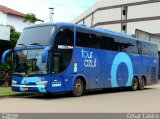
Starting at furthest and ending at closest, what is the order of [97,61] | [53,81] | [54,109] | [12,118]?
[97,61]
[53,81]
[54,109]
[12,118]

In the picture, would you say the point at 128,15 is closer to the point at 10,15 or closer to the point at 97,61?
the point at 10,15

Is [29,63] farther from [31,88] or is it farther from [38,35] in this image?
[38,35]

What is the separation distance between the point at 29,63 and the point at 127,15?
5290 cm

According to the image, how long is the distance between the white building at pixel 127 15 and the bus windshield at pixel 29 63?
47612 millimetres

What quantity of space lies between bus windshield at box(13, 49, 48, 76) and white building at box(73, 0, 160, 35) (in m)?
47.6

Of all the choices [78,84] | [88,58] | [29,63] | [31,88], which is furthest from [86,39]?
[31,88]

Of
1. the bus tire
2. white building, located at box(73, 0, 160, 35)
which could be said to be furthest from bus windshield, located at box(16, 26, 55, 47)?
white building, located at box(73, 0, 160, 35)

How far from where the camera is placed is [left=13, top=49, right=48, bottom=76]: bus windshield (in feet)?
63.0

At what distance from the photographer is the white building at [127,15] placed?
218 feet

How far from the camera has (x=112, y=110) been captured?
14.7 meters

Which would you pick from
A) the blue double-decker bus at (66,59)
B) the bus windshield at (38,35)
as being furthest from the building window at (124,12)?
the bus windshield at (38,35)

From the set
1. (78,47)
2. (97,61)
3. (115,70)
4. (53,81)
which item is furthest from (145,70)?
(53,81)

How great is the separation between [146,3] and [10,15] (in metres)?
30.2

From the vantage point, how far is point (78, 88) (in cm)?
2114
